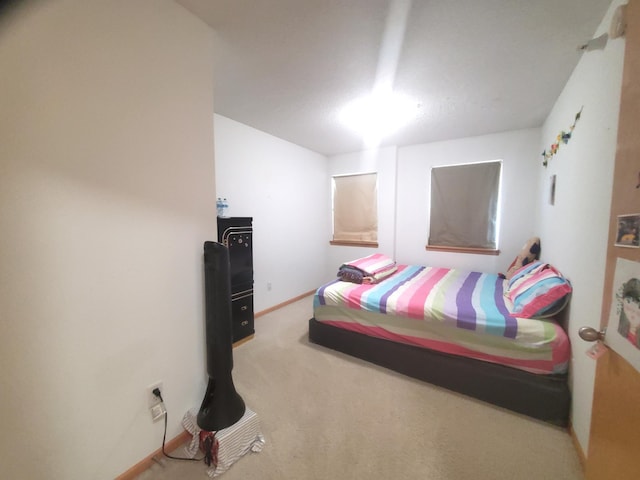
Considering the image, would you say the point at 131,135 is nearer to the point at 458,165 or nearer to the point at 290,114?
the point at 290,114

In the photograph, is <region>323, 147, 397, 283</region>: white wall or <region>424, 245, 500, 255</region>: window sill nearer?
<region>424, 245, 500, 255</region>: window sill

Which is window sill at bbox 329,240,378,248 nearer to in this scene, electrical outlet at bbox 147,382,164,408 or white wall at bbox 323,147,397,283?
white wall at bbox 323,147,397,283

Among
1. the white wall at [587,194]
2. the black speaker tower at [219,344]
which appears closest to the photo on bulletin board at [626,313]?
the white wall at [587,194]

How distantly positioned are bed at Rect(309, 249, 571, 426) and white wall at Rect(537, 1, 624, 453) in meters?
0.11

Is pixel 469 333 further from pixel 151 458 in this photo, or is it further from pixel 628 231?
pixel 151 458

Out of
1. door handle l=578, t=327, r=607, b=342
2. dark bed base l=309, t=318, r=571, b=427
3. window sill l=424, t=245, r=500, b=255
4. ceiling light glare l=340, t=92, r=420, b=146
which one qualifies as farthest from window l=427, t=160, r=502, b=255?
door handle l=578, t=327, r=607, b=342

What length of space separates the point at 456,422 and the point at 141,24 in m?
2.93

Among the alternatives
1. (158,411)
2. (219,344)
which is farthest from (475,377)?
(158,411)

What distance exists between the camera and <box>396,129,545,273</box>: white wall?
10.2ft

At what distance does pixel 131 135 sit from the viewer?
1172 millimetres

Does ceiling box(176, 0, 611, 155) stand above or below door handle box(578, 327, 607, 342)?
above

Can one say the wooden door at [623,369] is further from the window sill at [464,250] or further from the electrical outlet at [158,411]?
the window sill at [464,250]

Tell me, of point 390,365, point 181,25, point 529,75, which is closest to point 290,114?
point 181,25

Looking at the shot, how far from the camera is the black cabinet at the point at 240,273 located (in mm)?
2432
